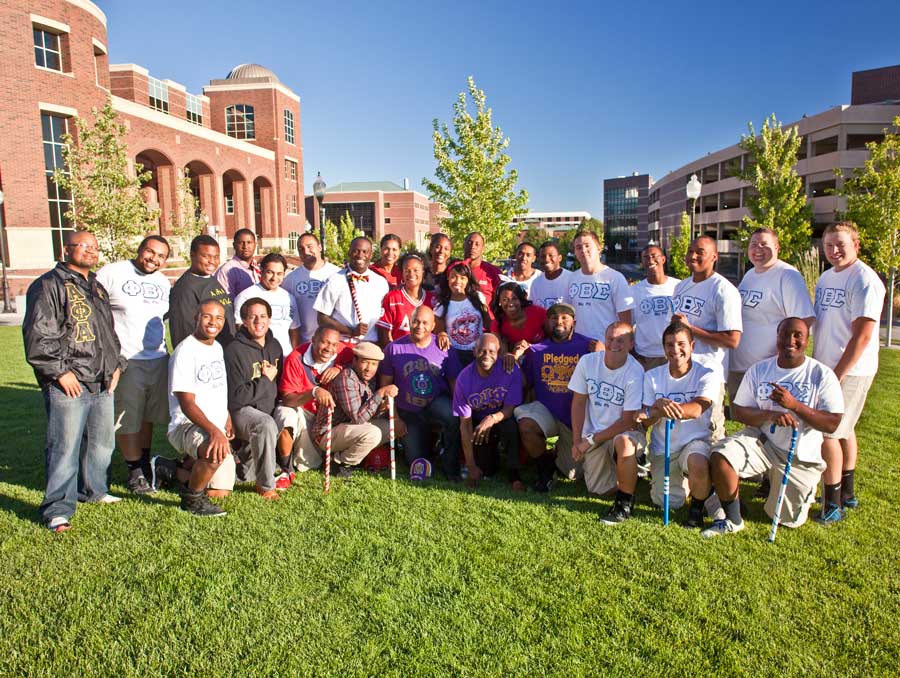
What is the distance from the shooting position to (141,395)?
5480 mm

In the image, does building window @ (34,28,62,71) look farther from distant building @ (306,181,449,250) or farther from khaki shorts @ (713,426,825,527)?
distant building @ (306,181,449,250)

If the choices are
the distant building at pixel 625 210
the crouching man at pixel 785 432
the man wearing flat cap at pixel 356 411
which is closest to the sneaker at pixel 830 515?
the crouching man at pixel 785 432

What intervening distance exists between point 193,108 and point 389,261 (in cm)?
4812

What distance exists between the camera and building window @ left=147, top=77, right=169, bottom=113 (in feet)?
Answer: 139

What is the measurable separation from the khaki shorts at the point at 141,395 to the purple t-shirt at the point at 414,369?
2.01 m

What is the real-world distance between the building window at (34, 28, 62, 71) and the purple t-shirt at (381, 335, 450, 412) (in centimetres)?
2665

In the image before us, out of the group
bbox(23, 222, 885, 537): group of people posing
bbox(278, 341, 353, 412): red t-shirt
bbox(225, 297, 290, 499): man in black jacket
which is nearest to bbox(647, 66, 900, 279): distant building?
bbox(23, 222, 885, 537): group of people posing

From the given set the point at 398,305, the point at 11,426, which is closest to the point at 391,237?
the point at 398,305

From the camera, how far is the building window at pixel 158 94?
4247 cm

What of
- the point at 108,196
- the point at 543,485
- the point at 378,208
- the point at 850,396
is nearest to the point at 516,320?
the point at 543,485

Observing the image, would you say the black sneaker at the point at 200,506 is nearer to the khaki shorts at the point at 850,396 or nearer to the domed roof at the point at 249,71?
the khaki shorts at the point at 850,396

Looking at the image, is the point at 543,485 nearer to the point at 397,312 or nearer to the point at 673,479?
the point at 673,479

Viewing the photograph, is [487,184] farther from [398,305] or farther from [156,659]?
[156,659]

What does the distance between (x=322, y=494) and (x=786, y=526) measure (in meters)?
3.71
